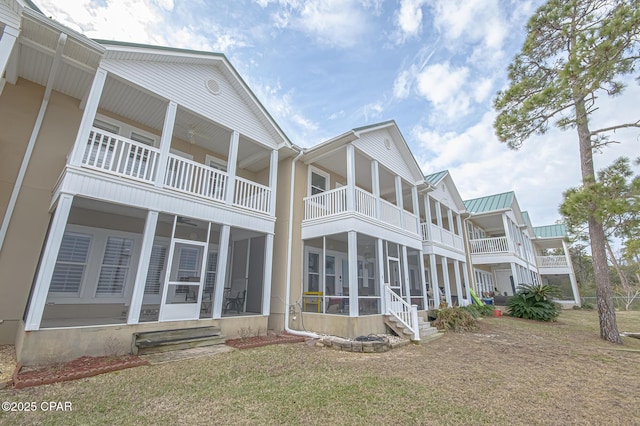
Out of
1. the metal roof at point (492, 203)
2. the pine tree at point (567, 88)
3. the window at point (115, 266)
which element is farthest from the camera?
the metal roof at point (492, 203)

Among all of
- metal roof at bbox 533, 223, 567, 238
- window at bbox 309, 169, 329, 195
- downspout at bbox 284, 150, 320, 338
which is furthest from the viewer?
metal roof at bbox 533, 223, 567, 238

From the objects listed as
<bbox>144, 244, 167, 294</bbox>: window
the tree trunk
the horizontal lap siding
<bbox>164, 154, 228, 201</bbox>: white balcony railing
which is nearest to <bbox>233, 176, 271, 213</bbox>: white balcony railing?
<bbox>164, 154, 228, 201</bbox>: white balcony railing

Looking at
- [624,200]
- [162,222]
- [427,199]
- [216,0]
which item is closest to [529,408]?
[624,200]

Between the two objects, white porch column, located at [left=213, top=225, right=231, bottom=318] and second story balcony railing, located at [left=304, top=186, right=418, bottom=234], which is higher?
second story balcony railing, located at [left=304, top=186, right=418, bottom=234]

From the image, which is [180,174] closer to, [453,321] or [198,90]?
[198,90]

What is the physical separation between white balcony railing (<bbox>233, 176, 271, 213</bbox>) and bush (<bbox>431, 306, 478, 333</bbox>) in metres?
8.33

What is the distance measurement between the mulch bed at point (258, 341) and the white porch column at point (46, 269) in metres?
3.93

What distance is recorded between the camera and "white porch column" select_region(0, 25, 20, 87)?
5091 millimetres

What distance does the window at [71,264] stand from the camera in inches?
309

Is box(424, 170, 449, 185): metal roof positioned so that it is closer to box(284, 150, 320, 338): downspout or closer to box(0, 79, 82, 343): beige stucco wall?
box(284, 150, 320, 338): downspout

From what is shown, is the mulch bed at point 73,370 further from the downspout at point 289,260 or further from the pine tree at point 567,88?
the pine tree at point 567,88

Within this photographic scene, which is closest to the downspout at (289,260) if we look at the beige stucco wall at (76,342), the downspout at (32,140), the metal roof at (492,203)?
the beige stucco wall at (76,342)

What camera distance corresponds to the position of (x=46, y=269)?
5312mm

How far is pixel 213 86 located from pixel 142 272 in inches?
245
